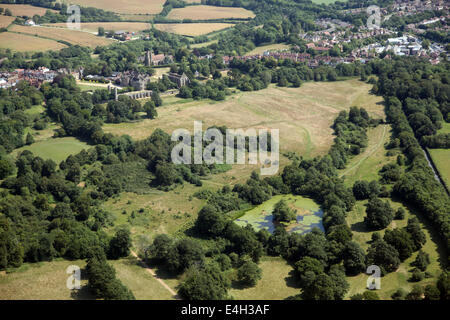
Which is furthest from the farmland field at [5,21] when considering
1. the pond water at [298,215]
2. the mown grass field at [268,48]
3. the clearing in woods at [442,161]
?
the clearing in woods at [442,161]

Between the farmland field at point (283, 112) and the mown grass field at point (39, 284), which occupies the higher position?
the farmland field at point (283, 112)

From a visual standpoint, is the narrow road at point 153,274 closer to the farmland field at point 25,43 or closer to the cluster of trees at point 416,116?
the cluster of trees at point 416,116

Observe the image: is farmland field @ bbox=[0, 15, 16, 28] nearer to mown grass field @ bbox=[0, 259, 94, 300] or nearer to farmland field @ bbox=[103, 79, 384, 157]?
farmland field @ bbox=[103, 79, 384, 157]

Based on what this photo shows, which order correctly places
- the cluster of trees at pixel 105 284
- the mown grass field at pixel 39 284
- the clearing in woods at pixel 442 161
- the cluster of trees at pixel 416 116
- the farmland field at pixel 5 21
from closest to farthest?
the cluster of trees at pixel 105 284, the mown grass field at pixel 39 284, the cluster of trees at pixel 416 116, the clearing in woods at pixel 442 161, the farmland field at pixel 5 21

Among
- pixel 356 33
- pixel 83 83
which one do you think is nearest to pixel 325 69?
pixel 356 33

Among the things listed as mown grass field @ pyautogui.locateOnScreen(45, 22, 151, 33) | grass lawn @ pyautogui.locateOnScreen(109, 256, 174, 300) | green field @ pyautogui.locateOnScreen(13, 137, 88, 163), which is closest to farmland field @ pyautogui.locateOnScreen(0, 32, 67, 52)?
mown grass field @ pyautogui.locateOnScreen(45, 22, 151, 33)

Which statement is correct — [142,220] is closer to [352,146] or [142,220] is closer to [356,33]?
[352,146]
